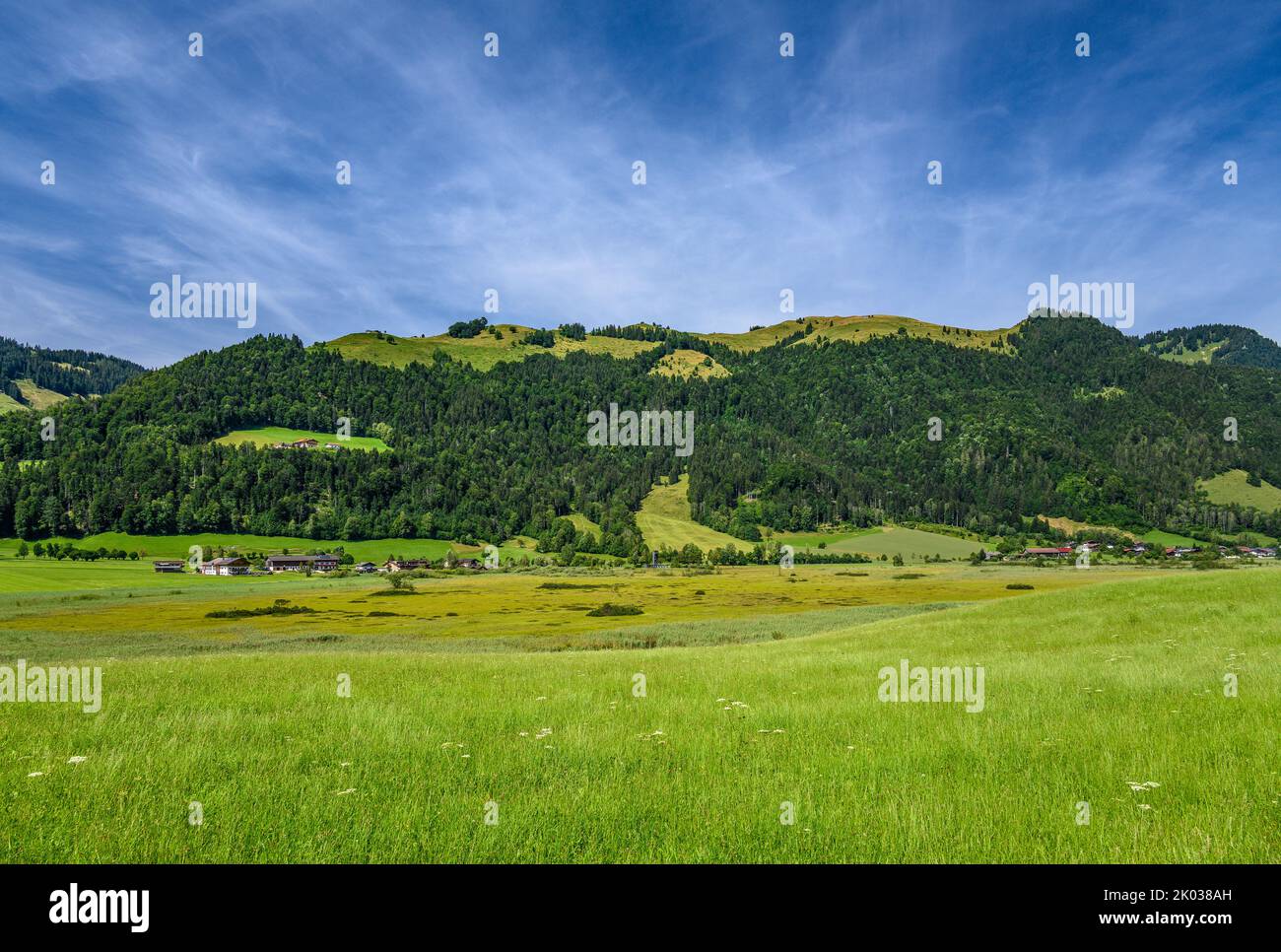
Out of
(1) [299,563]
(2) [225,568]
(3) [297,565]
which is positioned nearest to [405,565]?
(1) [299,563]

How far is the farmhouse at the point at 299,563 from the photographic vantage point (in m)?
171

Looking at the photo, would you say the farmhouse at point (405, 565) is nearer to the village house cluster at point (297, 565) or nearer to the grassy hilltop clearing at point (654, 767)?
the village house cluster at point (297, 565)

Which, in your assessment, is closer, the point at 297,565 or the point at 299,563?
the point at 297,565

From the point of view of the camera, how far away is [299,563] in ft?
579

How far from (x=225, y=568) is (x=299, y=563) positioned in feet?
61.6

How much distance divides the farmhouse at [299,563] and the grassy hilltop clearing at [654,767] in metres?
171

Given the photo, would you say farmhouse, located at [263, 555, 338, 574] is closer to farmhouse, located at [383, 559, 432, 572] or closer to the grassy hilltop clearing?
farmhouse, located at [383, 559, 432, 572]

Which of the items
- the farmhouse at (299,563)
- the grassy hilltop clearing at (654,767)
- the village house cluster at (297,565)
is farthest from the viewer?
the farmhouse at (299,563)

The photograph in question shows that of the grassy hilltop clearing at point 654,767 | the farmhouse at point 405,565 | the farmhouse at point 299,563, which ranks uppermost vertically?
the grassy hilltop clearing at point 654,767

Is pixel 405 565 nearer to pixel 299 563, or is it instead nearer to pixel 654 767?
pixel 299 563

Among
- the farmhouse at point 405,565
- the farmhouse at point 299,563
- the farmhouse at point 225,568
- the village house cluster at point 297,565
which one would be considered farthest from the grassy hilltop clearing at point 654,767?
the farmhouse at point 299,563

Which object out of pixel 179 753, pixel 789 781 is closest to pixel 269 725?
pixel 179 753
